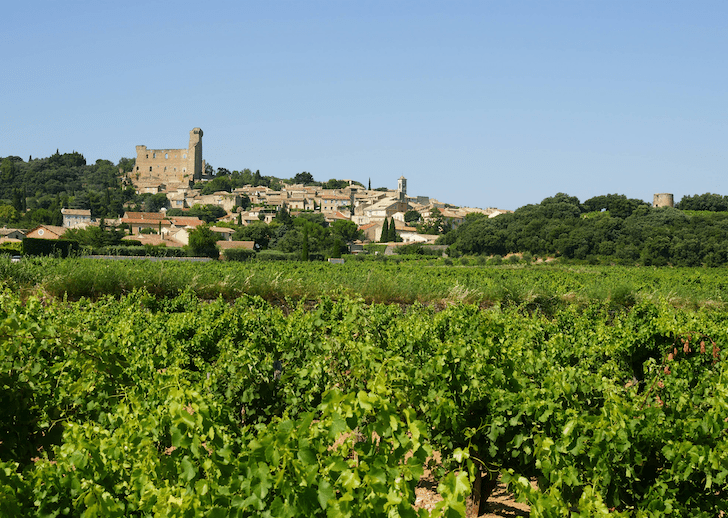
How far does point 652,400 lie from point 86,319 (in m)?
5.55

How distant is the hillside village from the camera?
82938 mm

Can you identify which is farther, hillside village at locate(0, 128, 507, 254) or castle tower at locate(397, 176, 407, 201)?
castle tower at locate(397, 176, 407, 201)

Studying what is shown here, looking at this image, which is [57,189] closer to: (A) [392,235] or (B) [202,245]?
(A) [392,235]

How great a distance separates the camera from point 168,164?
435 feet

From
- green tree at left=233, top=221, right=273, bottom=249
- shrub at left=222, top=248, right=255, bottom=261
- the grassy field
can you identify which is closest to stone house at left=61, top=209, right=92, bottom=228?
green tree at left=233, top=221, right=273, bottom=249

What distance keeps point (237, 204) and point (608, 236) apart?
78.2 m

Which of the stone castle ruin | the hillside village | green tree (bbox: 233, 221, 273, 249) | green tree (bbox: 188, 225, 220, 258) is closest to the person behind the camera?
green tree (bbox: 188, 225, 220, 258)

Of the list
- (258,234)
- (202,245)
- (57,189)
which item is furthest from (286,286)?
(57,189)

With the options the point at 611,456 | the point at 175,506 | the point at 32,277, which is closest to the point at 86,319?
the point at 175,506

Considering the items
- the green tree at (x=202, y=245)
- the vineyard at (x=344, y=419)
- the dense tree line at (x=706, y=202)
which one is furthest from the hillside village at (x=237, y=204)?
the vineyard at (x=344, y=419)

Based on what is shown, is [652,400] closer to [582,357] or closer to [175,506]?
[582,357]

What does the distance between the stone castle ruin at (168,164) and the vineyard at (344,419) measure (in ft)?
429

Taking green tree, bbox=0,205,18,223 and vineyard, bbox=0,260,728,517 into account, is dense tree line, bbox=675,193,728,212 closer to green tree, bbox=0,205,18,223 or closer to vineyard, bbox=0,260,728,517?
vineyard, bbox=0,260,728,517

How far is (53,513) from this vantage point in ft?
7.74
